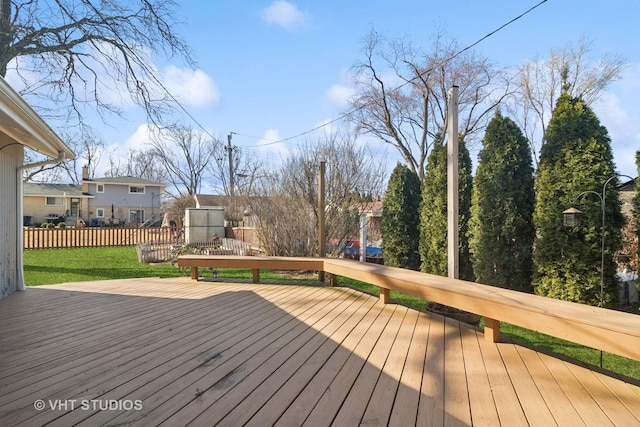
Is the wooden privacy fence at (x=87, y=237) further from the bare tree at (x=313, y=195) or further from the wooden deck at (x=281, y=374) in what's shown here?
the wooden deck at (x=281, y=374)

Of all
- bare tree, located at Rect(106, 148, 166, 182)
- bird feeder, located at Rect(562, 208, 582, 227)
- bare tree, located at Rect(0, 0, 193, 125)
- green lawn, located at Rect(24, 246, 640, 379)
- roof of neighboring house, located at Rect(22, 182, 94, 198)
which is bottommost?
green lawn, located at Rect(24, 246, 640, 379)

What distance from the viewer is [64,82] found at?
33.0ft

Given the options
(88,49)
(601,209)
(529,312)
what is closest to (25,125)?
(529,312)

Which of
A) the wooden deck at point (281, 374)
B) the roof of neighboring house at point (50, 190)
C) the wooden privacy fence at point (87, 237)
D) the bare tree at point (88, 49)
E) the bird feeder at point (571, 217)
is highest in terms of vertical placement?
the bare tree at point (88, 49)

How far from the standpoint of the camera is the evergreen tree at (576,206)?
16.6 feet

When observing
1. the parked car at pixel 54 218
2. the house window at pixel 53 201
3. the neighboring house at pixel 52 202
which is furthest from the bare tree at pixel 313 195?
the house window at pixel 53 201

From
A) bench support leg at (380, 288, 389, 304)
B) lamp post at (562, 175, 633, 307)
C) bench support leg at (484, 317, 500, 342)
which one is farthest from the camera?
bench support leg at (380, 288, 389, 304)

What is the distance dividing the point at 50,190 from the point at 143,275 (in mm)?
30200

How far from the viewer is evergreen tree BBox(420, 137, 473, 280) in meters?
7.37

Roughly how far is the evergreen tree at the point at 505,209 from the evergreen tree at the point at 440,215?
2.99 ft

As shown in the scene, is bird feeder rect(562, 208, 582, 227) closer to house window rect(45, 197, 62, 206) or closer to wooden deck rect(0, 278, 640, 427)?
wooden deck rect(0, 278, 640, 427)

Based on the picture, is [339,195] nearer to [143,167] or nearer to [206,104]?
[206,104]

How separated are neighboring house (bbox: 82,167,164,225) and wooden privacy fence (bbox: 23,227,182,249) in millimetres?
17677

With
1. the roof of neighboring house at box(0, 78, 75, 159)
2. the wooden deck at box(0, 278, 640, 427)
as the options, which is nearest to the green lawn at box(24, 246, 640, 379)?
the wooden deck at box(0, 278, 640, 427)
